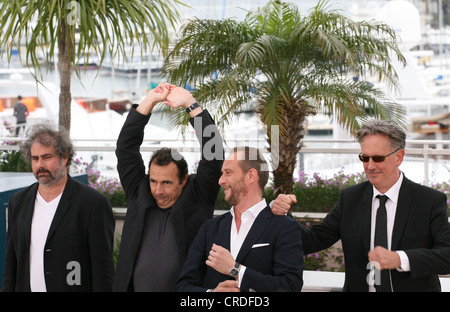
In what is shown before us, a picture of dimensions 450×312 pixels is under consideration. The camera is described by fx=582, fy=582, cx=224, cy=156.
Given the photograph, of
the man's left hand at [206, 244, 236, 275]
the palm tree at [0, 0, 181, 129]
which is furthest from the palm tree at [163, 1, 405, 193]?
the man's left hand at [206, 244, 236, 275]

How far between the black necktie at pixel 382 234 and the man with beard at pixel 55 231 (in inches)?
56.7

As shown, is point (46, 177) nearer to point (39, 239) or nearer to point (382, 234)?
point (39, 239)

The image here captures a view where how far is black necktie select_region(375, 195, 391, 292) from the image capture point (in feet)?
9.39

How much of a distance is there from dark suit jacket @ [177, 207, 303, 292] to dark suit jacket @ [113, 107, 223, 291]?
0.20 metres

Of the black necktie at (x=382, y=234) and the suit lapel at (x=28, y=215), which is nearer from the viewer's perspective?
the black necktie at (x=382, y=234)

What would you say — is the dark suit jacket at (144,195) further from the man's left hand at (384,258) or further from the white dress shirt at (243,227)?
the man's left hand at (384,258)

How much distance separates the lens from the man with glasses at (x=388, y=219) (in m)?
2.85

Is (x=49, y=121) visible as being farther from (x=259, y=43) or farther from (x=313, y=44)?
(x=313, y=44)

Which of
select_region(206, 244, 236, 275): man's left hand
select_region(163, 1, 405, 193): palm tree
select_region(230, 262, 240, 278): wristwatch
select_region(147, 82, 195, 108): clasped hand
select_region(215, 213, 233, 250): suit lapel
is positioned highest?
select_region(163, 1, 405, 193): palm tree

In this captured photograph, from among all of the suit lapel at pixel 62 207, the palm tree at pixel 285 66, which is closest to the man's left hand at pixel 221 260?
the suit lapel at pixel 62 207

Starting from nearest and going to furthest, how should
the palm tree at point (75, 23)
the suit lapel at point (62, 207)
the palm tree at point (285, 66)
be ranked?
the suit lapel at point (62, 207) < the palm tree at point (75, 23) < the palm tree at point (285, 66)

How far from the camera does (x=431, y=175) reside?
8.39 metres

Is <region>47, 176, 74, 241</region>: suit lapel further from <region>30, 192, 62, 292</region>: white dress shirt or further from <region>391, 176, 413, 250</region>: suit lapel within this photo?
<region>391, 176, 413, 250</region>: suit lapel
